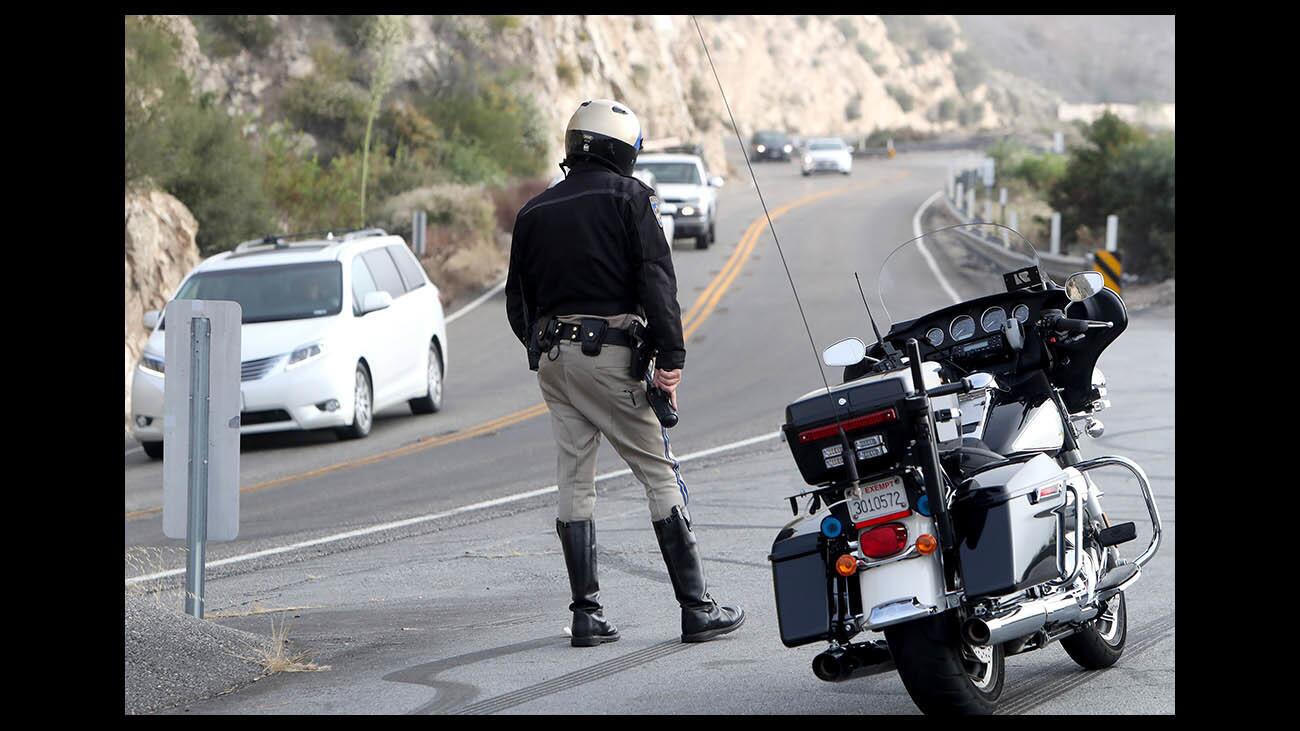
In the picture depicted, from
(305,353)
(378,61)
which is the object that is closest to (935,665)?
(305,353)

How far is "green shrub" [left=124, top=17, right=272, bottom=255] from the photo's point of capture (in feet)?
82.2

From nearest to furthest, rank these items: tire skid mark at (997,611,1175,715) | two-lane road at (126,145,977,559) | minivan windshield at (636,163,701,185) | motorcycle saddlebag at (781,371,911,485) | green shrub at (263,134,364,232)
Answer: motorcycle saddlebag at (781,371,911,485) < tire skid mark at (997,611,1175,715) < two-lane road at (126,145,977,559) < green shrub at (263,134,364,232) < minivan windshield at (636,163,701,185)

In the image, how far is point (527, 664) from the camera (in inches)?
255

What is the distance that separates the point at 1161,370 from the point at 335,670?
495 inches

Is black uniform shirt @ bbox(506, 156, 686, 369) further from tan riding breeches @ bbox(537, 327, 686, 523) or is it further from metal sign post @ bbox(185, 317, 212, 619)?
metal sign post @ bbox(185, 317, 212, 619)

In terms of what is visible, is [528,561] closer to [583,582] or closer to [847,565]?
[583,582]

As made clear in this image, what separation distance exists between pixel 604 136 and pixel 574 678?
214 cm

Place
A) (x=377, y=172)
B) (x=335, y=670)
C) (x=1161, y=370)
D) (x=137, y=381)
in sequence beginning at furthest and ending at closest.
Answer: (x=377, y=172), (x=1161, y=370), (x=137, y=381), (x=335, y=670)

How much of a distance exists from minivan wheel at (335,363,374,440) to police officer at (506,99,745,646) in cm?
856

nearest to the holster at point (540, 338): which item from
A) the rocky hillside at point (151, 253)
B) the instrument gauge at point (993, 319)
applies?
the instrument gauge at point (993, 319)

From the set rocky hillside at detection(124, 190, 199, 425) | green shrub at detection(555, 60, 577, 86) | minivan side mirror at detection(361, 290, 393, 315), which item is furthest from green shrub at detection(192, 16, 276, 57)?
minivan side mirror at detection(361, 290, 393, 315)

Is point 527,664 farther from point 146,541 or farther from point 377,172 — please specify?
point 377,172

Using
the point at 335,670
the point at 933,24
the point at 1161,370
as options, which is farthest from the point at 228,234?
the point at 933,24

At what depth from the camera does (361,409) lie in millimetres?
15219
